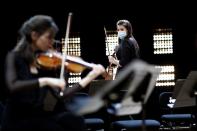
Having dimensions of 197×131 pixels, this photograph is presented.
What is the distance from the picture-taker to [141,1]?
26.0 feet

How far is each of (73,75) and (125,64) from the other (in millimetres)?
1776

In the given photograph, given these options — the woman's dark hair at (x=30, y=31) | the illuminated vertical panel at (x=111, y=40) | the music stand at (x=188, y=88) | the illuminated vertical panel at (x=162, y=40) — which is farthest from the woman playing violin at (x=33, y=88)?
the illuminated vertical panel at (x=162, y=40)

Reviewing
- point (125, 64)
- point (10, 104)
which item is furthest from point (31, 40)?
point (125, 64)

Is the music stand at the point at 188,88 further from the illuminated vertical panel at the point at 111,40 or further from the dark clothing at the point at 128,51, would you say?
the illuminated vertical panel at the point at 111,40

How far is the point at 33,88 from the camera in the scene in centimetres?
342

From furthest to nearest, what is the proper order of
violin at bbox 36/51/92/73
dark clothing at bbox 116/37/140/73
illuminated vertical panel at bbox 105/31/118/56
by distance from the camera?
illuminated vertical panel at bbox 105/31/118/56 < dark clothing at bbox 116/37/140/73 < violin at bbox 36/51/92/73

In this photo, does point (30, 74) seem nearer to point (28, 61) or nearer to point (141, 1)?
point (28, 61)

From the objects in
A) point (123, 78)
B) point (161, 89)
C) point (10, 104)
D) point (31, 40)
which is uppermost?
point (31, 40)

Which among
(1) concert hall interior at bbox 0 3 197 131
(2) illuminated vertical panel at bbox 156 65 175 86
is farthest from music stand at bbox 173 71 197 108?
(2) illuminated vertical panel at bbox 156 65 175 86

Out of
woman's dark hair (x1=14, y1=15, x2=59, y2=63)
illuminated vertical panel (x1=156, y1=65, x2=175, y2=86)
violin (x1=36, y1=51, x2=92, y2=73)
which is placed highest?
woman's dark hair (x1=14, y1=15, x2=59, y2=63)

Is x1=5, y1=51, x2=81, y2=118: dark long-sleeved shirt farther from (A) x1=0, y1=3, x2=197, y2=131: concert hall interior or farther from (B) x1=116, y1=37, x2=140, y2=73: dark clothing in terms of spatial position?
(A) x1=0, y1=3, x2=197, y2=131: concert hall interior

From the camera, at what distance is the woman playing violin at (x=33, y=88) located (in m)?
3.42

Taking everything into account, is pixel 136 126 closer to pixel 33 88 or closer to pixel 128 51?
pixel 128 51

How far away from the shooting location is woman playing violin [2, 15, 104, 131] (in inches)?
135
